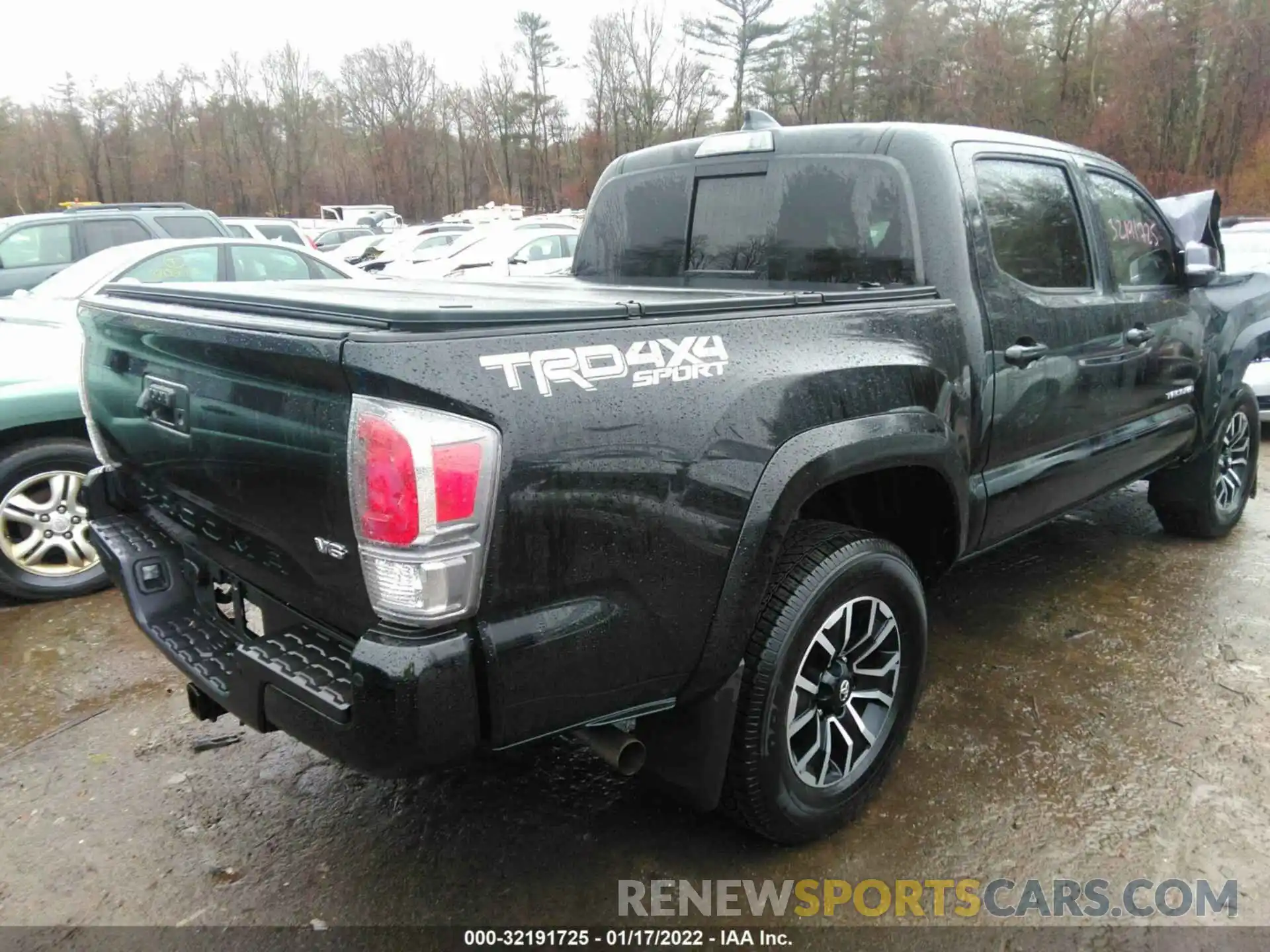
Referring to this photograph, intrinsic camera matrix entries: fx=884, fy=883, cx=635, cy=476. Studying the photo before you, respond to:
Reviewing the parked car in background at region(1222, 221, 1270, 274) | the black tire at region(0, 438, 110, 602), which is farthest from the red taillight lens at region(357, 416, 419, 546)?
the parked car in background at region(1222, 221, 1270, 274)

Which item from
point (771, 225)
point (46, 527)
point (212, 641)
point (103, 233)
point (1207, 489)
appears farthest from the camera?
point (103, 233)

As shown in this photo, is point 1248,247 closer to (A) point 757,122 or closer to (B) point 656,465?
(A) point 757,122

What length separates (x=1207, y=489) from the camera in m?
4.72

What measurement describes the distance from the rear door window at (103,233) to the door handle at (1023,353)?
30.4 ft

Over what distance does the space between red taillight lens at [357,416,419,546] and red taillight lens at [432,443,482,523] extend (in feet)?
0.14

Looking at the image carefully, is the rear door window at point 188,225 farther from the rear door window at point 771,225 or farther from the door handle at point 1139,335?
the door handle at point 1139,335

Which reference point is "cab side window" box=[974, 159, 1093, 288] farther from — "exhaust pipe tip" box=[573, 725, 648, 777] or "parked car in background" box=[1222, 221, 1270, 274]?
"parked car in background" box=[1222, 221, 1270, 274]

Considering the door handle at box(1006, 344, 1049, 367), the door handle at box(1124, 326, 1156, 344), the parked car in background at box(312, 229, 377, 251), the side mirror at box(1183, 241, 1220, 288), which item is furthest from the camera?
the parked car in background at box(312, 229, 377, 251)

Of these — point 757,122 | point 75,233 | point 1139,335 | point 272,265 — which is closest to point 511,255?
point 75,233

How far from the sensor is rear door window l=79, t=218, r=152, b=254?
9281mm

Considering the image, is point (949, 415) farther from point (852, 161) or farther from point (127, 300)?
point (127, 300)

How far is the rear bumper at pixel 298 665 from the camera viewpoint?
168cm

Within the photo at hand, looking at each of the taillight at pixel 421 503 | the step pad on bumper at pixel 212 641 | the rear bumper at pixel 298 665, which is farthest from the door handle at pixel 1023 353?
the step pad on bumper at pixel 212 641

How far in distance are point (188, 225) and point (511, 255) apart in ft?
16.9
